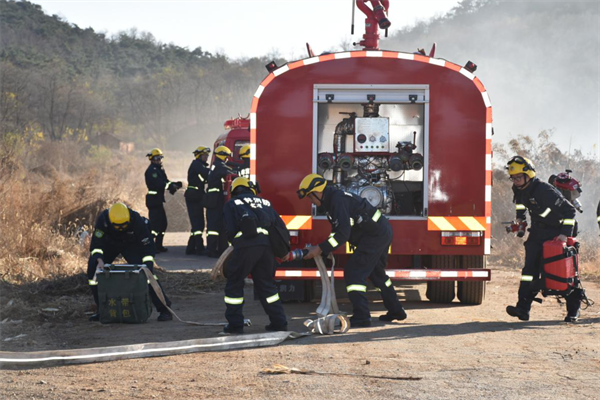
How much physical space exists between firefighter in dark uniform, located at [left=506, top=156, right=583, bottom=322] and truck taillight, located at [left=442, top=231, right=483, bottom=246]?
543mm

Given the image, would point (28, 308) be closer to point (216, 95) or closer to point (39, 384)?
point (39, 384)

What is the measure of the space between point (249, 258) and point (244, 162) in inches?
277

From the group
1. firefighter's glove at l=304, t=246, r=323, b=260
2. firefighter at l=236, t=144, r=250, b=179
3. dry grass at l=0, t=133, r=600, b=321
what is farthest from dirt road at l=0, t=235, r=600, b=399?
firefighter at l=236, t=144, r=250, b=179

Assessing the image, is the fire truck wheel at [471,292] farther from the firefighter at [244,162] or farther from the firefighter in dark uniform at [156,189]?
the firefighter in dark uniform at [156,189]

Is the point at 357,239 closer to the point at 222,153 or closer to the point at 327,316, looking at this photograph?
the point at 327,316

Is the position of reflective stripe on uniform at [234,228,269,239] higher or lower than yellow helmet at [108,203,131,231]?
lower

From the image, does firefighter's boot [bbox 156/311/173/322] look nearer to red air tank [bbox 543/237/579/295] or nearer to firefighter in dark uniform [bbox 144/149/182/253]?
red air tank [bbox 543/237/579/295]

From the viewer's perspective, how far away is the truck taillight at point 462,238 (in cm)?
911

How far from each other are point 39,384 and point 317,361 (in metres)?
2.08

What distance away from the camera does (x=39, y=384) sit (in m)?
5.80

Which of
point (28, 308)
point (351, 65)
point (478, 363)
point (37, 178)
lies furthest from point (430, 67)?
point (37, 178)

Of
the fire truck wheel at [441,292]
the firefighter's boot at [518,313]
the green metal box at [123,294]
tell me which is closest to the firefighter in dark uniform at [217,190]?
the fire truck wheel at [441,292]

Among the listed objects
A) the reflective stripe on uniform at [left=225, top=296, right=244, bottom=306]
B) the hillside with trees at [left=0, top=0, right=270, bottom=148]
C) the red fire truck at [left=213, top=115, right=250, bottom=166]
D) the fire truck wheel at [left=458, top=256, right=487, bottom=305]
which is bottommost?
the fire truck wheel at [left=458, top=256, right=487, bottom=305]

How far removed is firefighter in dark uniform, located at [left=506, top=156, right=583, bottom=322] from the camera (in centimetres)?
878
